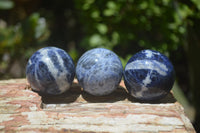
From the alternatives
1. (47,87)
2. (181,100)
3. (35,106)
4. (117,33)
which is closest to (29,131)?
(35,106)

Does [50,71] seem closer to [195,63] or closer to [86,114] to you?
[86,114]

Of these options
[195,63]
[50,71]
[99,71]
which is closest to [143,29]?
[195,63]

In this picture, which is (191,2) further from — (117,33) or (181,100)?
(181,100)

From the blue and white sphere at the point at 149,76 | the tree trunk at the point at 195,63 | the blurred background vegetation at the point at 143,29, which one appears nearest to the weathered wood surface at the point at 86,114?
the blue and white sphere at the point at 149,76

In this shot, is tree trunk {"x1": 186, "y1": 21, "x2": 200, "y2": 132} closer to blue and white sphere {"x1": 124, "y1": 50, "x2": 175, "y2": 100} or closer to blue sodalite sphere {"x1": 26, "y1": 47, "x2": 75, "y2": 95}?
blue and white sphere {"x1": 124, "y1": 50, "x2": 175, "y2": 100}

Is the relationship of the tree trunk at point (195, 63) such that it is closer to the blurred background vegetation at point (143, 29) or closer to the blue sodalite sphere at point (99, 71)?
the blurred background vegetation at point (143, 29)
